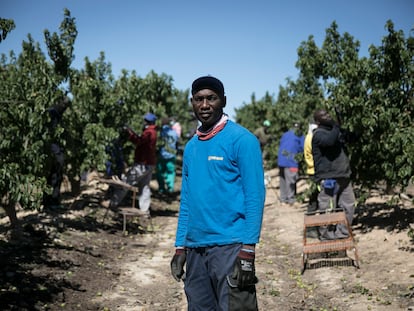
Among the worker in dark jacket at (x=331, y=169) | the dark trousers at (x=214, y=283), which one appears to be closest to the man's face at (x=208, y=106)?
the dark trousers at (x=214, y=283)

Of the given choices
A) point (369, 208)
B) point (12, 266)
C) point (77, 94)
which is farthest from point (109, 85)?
point (369, 208)

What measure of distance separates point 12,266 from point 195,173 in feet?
13.2

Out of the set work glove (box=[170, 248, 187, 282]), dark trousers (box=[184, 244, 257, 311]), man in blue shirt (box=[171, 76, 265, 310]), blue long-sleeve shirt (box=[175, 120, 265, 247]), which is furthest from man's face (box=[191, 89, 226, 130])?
work glove (box=[170, 248, 187, 282])

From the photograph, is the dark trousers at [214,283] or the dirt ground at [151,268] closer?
the dark trousers at [214,283]

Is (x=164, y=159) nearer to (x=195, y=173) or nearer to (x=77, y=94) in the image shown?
(x=77, y=94)

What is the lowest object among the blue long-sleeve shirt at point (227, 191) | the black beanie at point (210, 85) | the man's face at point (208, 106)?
the blue long-sleeve shirt at point (227, 191)

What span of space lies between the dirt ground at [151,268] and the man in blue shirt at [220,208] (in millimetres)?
2676

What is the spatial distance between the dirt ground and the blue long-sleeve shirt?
2819 millimetres

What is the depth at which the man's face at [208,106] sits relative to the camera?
310cm

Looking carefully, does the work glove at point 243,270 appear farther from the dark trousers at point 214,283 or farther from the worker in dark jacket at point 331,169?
the worker in dark jacket at point 331,169

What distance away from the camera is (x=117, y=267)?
725 cm

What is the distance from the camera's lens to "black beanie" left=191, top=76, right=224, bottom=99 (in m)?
3.11

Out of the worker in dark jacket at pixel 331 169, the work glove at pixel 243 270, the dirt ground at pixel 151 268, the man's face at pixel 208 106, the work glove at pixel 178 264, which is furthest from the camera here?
the worker in dark jacket at pixel 331 169

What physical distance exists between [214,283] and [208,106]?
3.85 feet
